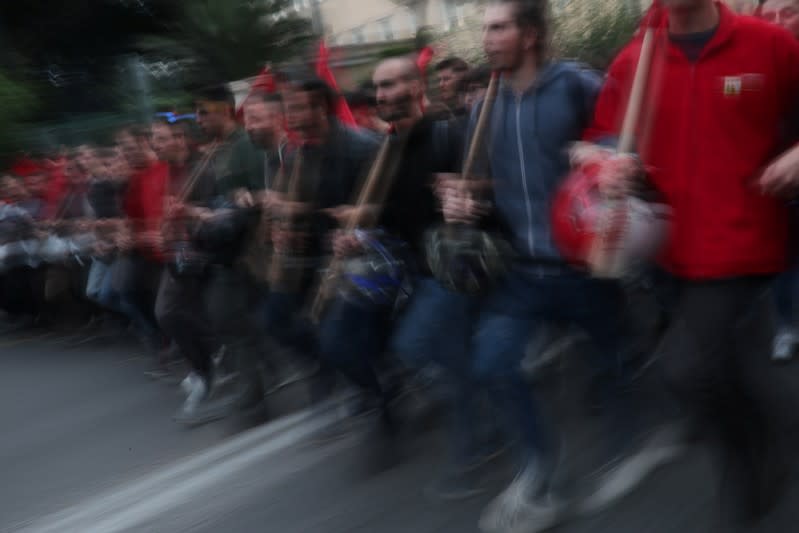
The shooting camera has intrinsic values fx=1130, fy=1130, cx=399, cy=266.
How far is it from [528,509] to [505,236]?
3.21 ft

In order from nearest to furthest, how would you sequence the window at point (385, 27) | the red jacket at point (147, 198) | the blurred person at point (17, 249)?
the red jacket at point (147, 198) → the blurred person at point (17, 249) → the window at point (385, 27)

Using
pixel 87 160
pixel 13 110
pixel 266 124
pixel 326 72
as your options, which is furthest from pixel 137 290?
pixel 13 110

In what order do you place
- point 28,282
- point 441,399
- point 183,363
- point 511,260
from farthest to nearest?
point 28,282
point 183,363
point 441,399
point 511,260

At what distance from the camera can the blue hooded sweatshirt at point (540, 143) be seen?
12.8ft

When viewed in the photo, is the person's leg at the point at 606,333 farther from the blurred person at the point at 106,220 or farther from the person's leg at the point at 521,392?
the blurred person at the point at 106,220

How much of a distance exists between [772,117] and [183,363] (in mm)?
5515

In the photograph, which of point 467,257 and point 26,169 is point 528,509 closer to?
point 467,257

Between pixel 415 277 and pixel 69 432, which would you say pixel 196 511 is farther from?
pixel 69 432

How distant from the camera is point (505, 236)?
411cm

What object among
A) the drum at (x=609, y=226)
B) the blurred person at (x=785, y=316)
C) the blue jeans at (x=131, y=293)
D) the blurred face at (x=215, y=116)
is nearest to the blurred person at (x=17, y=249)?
the blue jeans at (x=131, y=293)

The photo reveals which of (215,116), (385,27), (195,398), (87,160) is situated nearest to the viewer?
(215,116)

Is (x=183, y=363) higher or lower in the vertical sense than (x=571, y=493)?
lower

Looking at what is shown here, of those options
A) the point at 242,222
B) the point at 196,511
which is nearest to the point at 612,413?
the point at 196,511

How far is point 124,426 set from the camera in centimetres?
664
